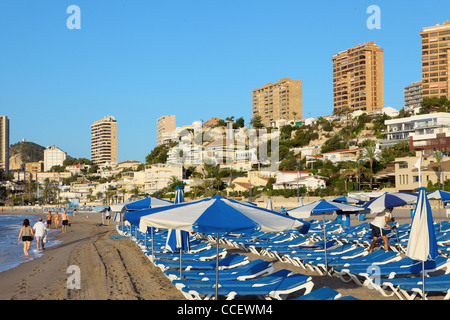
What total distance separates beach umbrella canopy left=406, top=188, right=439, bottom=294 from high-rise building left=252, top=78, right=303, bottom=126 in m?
137

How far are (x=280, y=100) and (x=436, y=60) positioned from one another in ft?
188

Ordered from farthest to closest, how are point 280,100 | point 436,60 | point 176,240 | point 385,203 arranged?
point 280,100 → point 436,60 → point 385,203 → point 176,240

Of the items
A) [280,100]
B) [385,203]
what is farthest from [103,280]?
[280,100]

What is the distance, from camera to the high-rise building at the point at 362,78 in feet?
398

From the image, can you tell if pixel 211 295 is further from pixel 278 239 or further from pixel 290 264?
pixel 278 239

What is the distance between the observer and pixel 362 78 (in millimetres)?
121938

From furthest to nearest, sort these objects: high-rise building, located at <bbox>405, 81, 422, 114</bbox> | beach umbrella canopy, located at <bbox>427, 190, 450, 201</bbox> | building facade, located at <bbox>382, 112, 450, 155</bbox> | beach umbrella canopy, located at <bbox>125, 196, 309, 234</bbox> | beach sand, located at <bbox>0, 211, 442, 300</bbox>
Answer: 1. high-rise building, located at <bbox>405, 81, 422, 114</bbox>
2. building facade, located at <bbox>382, 112, 450, 155</bbox>
3. beach umbrella canopy, located at <bbox>427, 190, 450, 201</bbox>
4. beach sand, located at <bbox>0, 211, 442, 300</bbox>
5. beach umbrella canopy, located at <bbox>125, 196, 309, 234</bbox>

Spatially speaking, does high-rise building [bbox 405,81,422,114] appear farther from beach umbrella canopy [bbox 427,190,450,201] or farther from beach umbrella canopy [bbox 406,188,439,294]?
beach umbrella canopy [bbox 406,188,439,294]

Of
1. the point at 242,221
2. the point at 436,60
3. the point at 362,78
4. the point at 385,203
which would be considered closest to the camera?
the point at 242,221

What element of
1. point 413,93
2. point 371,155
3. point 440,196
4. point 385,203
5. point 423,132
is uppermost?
point 413,93

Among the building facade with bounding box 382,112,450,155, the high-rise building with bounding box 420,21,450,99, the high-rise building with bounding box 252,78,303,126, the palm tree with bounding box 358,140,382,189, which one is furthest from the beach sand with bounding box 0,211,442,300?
the high-rise building with bounding box 252,78,303,126

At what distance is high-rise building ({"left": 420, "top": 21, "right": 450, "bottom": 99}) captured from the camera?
102812mm

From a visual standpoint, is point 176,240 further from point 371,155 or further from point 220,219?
point 371,155
